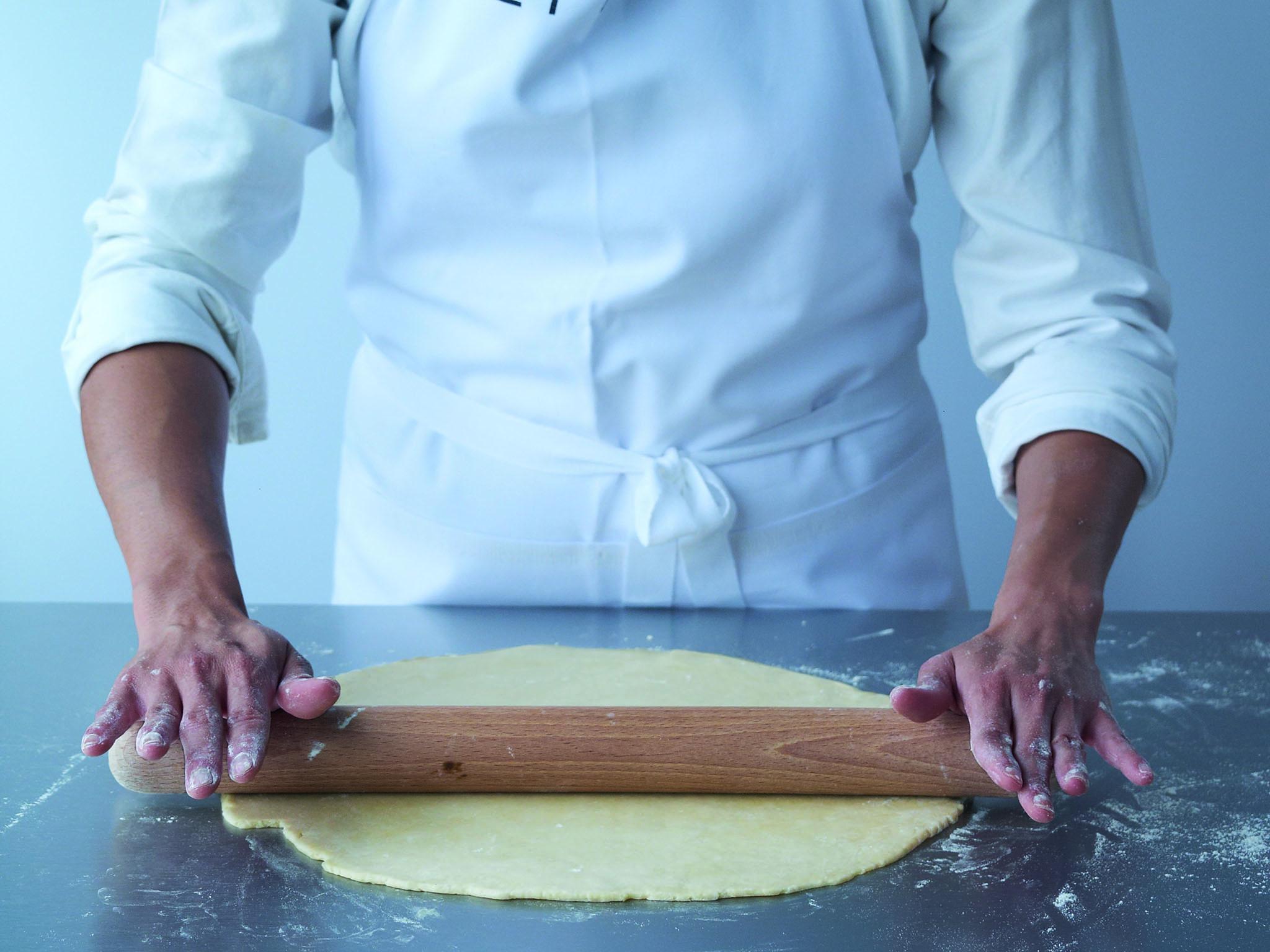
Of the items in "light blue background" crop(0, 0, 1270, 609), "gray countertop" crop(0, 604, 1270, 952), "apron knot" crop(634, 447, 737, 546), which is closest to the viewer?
"gray countertop" crop(0, 604, 1270, 952)

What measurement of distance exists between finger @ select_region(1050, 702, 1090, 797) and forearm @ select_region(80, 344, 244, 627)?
0.65 metres

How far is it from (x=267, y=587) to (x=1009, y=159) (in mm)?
2366

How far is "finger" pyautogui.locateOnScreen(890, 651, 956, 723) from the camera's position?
93 cm

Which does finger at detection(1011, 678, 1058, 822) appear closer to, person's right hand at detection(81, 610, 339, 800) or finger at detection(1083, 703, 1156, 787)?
finger at detection(1083, 703, 1156, 787)

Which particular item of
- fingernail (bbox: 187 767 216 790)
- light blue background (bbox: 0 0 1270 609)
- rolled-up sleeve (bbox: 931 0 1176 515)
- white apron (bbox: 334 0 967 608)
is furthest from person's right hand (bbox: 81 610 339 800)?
Answer: light blue background (bbox: 0 0 1270 609)

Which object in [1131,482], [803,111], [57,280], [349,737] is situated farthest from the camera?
[57,280]

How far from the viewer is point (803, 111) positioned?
4.33 feet

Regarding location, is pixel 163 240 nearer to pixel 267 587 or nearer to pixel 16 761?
pixel 16 761

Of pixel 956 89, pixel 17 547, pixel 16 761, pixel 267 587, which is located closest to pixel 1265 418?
pixel 956 89

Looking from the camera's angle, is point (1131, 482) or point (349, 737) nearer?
point (349, 737)

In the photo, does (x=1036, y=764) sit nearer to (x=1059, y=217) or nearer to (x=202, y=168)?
(x=1059, y=217)

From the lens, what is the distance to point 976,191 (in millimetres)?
1351

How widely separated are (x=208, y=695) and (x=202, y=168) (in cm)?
63

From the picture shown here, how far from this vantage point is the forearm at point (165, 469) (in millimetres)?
1056
